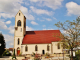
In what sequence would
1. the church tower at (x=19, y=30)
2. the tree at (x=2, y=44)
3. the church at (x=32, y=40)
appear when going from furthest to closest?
the church tower at (x=19, y=30) < the church at (x=32, y=40) < the tree at (x=2, y=44)

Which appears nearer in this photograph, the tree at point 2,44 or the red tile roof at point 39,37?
the tree at point 2,44

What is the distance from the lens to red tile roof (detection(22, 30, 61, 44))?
168 ft

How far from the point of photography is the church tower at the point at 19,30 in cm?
5375

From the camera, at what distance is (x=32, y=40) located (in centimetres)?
5225

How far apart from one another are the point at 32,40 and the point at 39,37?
3.43 meters

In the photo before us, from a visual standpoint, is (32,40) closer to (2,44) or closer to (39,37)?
(39,37)

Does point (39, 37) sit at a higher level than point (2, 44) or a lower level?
higher

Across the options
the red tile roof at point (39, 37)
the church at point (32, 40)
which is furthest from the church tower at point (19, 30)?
the red tile roof at point (39, 37)

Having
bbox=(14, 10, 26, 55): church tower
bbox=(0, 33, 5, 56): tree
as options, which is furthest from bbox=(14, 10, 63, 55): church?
bbox=(0, 33, 5, 56): tree

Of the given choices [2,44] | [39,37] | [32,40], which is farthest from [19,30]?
[2,44]

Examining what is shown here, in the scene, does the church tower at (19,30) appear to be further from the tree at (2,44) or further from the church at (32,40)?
the tree at (2,44)

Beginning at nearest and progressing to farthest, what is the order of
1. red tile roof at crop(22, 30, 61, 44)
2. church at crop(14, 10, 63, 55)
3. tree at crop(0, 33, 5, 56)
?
tree at crop(0, 33, 5, 56), church at crop(14, 10, 63, 55), red tile roof at crop(22, 30, 61, 44)

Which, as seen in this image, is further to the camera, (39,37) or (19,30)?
(19,30)

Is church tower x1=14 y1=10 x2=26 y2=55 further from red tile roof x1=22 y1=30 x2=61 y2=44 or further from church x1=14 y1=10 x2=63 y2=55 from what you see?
red tile roof x1=22 y1=30 x2=61 y2=44
